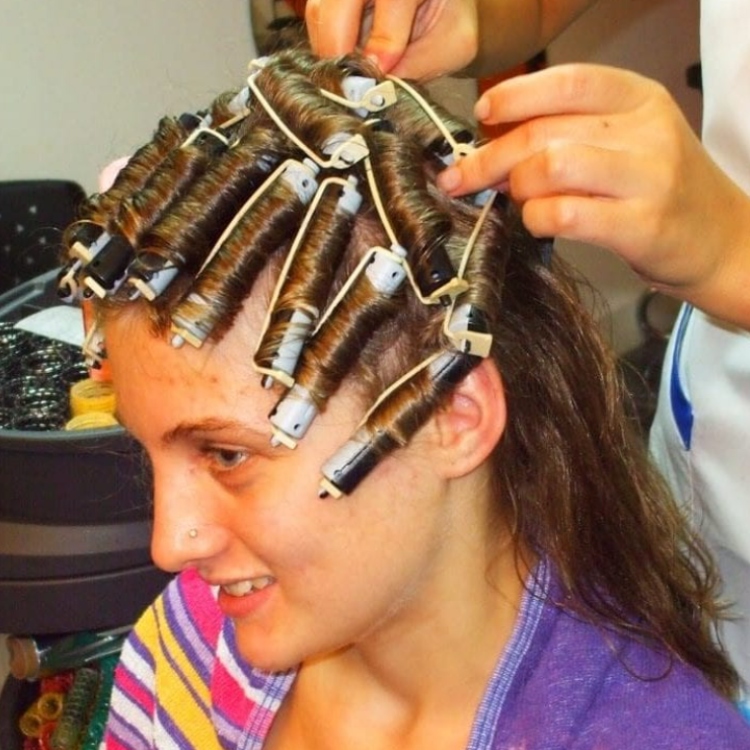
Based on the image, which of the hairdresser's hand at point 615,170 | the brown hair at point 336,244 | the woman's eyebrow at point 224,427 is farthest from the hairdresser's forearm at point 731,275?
the woman's eyebrow at point 224,427

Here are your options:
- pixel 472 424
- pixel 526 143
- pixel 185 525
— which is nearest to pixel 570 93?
pixel 526 143

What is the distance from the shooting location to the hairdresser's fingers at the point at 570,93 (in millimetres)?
529

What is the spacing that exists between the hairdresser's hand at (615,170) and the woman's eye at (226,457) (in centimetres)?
23

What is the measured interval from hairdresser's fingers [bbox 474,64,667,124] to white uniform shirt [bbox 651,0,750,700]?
26 centimetres

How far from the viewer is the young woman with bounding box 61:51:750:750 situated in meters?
0.61

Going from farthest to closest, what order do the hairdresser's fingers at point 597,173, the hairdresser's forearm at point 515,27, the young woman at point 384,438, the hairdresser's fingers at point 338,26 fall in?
the hairdresser's forearm at point 515,27 < the hairdresser's fingers at point 338,26 < the young woman at point 384,438 < the hairdresser's fingers at point 597,173

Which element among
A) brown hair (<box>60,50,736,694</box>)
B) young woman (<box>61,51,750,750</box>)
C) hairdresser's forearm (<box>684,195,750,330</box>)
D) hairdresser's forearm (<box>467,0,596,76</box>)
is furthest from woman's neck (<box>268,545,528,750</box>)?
hairdresser's forearm (<box>467,0,596,76</box>)

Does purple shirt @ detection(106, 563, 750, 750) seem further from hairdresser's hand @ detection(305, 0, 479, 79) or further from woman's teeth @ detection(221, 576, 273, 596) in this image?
hairdresser's hand @ detection(305, 0, 479, 79)

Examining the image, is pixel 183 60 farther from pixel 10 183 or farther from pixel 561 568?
pixel 561 568

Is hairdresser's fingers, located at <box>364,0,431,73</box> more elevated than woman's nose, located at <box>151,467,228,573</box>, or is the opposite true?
hairdresser's fingers, located at <box>364,0,431,73</box>

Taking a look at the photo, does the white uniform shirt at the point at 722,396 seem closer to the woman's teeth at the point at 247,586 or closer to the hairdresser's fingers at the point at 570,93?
the hairdresser's fingers at the point at 570,93

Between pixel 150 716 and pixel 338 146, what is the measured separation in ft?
1.81

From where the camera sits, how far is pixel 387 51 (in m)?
0.73

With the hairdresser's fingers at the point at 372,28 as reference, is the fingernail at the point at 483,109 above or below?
above
